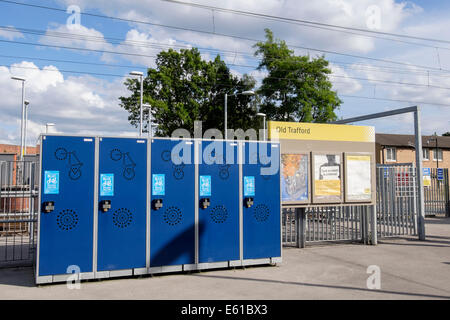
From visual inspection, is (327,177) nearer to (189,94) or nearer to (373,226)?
(373,226)

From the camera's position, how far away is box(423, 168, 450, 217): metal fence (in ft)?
65.1

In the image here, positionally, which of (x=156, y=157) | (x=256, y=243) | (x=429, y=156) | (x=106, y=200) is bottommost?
(x=256, y=243)

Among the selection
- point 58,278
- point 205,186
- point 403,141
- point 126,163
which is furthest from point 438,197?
point 403,141

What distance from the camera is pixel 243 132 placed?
32625 millimetres

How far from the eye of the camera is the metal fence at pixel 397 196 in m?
12.1

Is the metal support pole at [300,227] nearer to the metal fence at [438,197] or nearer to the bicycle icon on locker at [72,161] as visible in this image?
the bicycle icon on locker at [72,161]

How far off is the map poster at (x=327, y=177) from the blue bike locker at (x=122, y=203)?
4.59 metres

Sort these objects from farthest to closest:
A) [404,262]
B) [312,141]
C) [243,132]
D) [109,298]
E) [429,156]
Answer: [429,156]
[243,132]
[312,141]
[404,262]
[109,298]

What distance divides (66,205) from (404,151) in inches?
1816

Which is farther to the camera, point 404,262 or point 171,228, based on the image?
point 404,262

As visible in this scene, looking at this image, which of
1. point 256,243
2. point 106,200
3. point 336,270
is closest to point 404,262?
point 336,270

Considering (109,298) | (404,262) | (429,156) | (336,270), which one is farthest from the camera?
(429,156)
